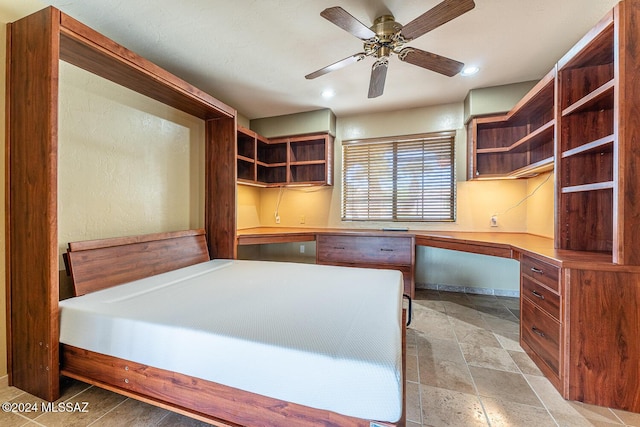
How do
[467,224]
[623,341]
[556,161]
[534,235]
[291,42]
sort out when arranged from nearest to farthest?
[623,341]
[556,161]
[291,42]
[534,235]
[467,224]

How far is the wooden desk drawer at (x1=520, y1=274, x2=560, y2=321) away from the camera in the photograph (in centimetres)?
154

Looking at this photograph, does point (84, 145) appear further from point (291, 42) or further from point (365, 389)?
point (365, 389)

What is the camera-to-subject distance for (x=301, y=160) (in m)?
4.02

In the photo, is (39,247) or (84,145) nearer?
(39,247)

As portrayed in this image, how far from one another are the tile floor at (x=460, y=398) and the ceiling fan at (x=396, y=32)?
7.13 feet

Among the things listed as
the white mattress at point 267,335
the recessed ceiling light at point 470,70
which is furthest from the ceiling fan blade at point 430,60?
the white mattress at point 267,335

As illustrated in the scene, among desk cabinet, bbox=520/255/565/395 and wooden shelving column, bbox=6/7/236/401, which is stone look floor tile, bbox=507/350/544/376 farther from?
wooden shelving column, bbox=6/7/236/401

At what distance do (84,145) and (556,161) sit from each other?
11.5ft

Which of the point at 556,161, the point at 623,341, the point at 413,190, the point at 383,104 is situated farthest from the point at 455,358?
the point at 383,104

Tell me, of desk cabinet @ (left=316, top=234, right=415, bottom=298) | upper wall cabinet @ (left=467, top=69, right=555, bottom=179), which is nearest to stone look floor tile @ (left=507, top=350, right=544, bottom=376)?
desk cabinet @ (left=316, top=234, right=415, bottom=298)

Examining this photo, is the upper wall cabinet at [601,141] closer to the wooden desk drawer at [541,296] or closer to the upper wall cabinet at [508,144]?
the wooden desk drawer at [541,296]

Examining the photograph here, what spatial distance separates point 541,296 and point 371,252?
5.68 feet

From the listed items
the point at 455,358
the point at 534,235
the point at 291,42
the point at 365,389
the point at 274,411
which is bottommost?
the point at 455,358

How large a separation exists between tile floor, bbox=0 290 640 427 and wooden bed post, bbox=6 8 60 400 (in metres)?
0.16
